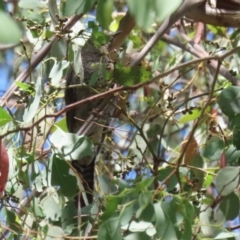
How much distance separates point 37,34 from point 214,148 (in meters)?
0.51

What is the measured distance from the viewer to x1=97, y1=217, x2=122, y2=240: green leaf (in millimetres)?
1011

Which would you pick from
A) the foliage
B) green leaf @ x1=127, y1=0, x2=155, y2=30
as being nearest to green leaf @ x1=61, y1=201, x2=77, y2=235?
the foliage

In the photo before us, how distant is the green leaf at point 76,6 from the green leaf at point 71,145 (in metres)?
0.25

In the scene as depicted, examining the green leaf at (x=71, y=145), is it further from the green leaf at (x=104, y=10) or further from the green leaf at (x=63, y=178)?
the green leaf at (x=104, y=10)

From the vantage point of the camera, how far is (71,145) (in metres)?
1.30

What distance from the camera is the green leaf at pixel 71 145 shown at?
1.29 m

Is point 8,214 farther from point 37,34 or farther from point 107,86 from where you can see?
point 37,34

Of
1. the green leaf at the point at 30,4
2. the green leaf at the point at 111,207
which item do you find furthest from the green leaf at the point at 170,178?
the green leaf at the point at 30,4

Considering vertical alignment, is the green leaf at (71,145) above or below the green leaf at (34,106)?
below

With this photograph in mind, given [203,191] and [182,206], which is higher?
[182,206]

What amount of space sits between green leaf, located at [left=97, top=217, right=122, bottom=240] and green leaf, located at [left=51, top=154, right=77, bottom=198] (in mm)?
282

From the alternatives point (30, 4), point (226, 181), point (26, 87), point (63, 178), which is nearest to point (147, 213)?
point (226, 181)

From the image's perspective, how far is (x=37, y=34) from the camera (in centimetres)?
154

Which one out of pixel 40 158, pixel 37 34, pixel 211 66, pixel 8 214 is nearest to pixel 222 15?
pixel 211 66
